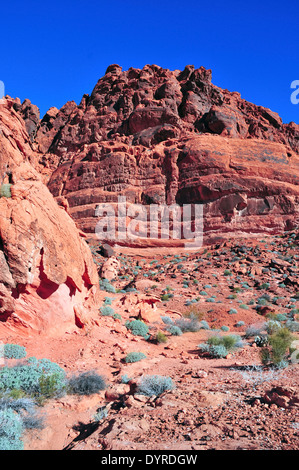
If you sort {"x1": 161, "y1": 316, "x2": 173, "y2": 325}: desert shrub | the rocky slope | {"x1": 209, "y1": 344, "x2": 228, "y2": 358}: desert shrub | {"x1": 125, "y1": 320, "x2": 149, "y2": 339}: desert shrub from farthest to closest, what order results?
the rocky slope → {"x1": 161, "y1": 316, "x2": 173, "y2": 325}: desert shrub → {"x1": 125, "y1": 320, "x2": 149, "y2": 339}: desert shrub → {"x1": 209, "y1": 344, "x2": 228, "y2": 358}: desert shrub

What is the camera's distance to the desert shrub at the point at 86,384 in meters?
6.04

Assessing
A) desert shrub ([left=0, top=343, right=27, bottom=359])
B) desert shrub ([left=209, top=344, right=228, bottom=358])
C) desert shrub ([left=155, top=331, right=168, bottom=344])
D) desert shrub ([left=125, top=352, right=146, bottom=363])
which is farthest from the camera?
desert shrub ([left=155, top=331, right=168, bottom=344])

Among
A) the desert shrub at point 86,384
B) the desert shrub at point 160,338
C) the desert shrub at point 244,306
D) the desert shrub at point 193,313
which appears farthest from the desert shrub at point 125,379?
the desert shrub at point 244,306

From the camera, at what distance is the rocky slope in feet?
109

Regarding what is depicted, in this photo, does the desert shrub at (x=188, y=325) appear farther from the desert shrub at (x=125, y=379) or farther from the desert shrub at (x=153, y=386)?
the desert shrub at (x=153, y=386)

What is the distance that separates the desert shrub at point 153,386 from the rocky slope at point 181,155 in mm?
26072

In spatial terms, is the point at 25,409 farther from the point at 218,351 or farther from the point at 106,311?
the point at 106,311

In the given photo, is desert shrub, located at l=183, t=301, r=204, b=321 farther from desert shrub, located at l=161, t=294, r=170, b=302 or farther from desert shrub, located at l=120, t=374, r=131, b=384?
desert shrub, located at l=120, t=374, r=131, b=384

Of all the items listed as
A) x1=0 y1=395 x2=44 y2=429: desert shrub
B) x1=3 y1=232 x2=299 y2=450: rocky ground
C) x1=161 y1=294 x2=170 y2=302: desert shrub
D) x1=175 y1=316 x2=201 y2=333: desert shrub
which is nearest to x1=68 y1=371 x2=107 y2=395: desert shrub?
x1=3 y1=232 x2=299 y2=450: rocky ground

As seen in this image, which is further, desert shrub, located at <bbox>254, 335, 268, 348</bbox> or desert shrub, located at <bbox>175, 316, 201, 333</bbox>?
desert shrub, located at <bbox>175, 316, 201, 333</bbox>

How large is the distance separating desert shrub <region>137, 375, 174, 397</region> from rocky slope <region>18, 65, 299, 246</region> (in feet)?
85.5

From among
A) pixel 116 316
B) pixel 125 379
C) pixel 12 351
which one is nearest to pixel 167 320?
pixel 116 316
